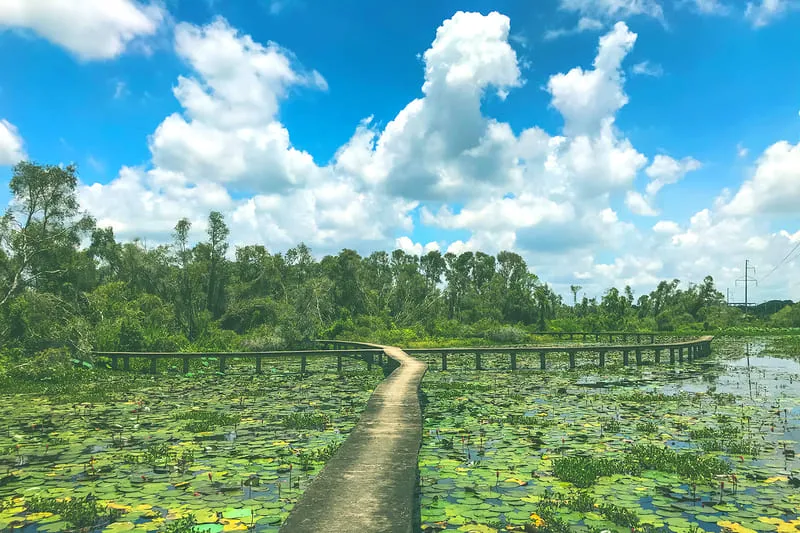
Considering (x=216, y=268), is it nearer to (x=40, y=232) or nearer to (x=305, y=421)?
(x=40, y=232)

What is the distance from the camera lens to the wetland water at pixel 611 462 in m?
5.05

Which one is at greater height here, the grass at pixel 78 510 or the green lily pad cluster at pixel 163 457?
the grass at pixel 78 510

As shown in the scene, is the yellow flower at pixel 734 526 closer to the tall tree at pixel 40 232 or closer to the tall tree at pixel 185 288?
the tall tree at pixel 40 232

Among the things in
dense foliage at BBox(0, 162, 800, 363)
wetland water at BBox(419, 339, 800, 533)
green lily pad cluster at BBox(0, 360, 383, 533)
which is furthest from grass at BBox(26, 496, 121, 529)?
dense foliage at BBox(0, 162, 800, 363)

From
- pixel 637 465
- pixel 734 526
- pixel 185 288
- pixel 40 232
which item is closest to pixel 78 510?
pixel 734 526

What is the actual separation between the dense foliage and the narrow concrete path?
13.9 meters

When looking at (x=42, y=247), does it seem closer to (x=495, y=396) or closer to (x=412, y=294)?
(x=495, y=396)

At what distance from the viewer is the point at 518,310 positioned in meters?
70.8

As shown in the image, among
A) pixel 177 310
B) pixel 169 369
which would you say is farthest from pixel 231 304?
pixel 169 369

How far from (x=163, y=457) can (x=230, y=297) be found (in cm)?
3713

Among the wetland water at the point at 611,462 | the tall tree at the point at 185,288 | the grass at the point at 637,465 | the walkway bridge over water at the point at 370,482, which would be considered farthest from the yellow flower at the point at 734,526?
the tall tree at the point at 185,288

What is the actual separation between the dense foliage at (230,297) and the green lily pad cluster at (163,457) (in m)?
6.36

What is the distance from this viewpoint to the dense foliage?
18344mm

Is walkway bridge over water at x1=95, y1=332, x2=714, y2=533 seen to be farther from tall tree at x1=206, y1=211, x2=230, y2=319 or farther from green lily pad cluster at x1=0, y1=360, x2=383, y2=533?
tall tree at x1=206, y1=211, x2=230, y2=319
